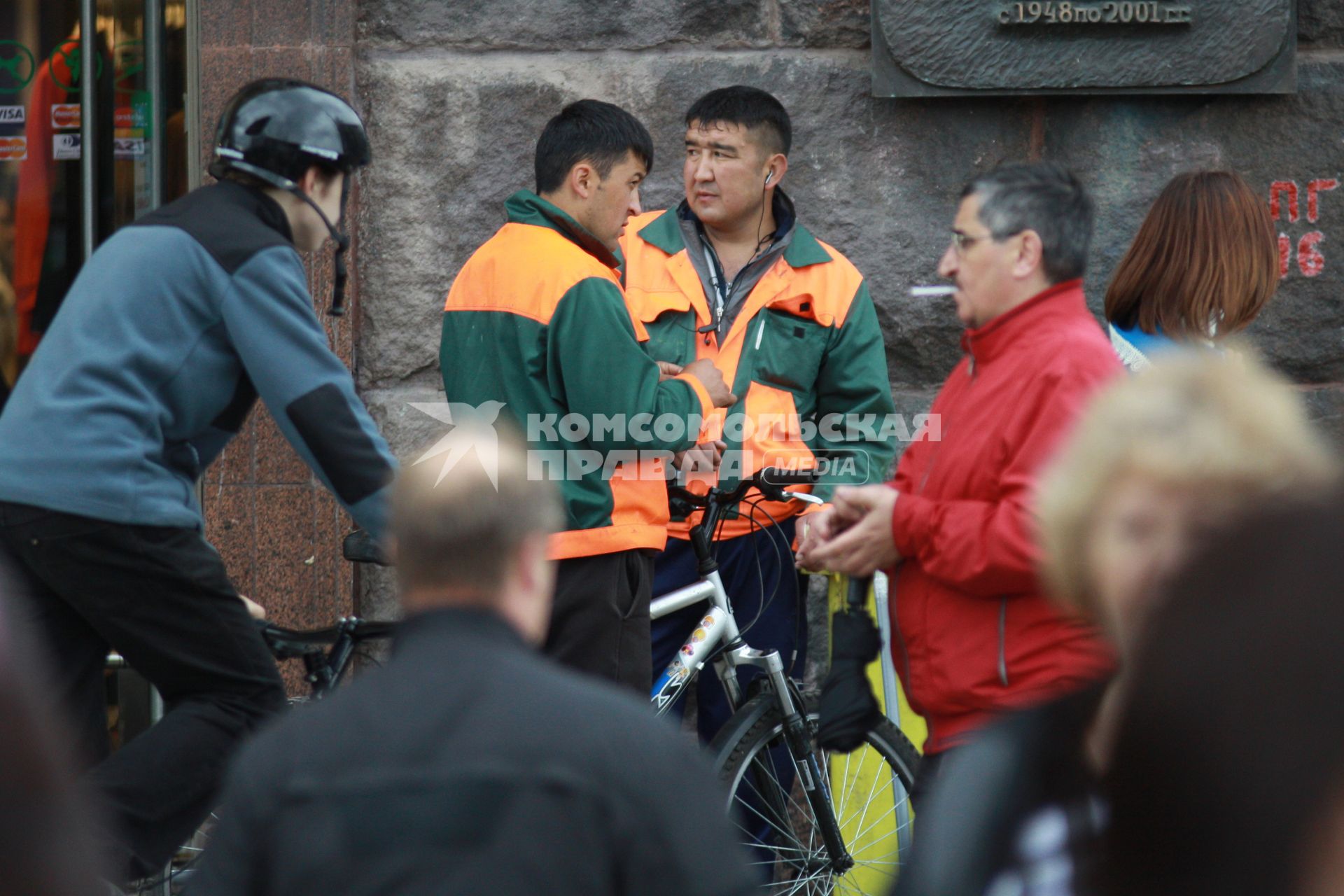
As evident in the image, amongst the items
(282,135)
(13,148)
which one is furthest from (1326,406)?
(13,148)

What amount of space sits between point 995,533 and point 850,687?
1.48ft

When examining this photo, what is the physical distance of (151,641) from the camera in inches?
121

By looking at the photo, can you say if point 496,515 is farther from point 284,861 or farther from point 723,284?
point 723,284

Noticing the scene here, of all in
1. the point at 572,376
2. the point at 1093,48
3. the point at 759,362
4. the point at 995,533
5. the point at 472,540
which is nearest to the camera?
the point at 472,540

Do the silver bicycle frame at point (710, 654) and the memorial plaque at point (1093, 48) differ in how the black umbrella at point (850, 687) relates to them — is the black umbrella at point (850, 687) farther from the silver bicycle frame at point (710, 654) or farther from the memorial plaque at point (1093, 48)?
the memorial plaque at point (1093, 48)

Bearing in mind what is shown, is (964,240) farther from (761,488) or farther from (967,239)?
(761,488)

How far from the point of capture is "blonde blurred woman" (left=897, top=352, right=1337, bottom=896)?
1.37 m

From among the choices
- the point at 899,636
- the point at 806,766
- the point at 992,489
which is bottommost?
the point at 806,766

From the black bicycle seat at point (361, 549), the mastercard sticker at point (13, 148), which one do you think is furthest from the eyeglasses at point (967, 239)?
the mastercard sticker at point (13, 148)

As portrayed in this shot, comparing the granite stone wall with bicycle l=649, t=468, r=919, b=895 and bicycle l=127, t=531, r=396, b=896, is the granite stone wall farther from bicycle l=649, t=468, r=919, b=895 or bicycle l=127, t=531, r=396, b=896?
bicycle l=127, t=531, r=396, b=896

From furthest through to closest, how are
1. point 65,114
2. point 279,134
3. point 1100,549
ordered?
point 65,114, point 279,134, point 1100,549

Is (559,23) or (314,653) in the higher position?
(559,23)

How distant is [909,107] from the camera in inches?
197

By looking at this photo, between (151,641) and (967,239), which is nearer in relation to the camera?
(967,239)
